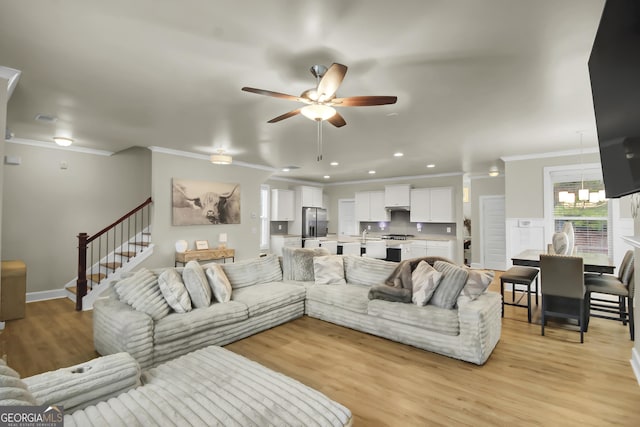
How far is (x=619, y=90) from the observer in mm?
1218

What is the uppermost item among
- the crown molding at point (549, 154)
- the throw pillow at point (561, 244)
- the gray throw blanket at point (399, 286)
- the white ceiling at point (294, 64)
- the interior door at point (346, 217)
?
the white ceiling at point (294, 64)

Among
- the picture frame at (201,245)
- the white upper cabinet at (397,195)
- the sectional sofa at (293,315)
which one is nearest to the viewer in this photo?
the sectional sofa at (293,315)

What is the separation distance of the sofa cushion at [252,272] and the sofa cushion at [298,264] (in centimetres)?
12

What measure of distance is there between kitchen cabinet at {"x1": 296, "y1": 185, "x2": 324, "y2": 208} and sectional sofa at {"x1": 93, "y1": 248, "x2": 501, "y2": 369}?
15.8 feet

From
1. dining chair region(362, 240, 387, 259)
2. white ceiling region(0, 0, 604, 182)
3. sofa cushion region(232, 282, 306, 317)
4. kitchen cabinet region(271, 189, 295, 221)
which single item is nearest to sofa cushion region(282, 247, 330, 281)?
sofa cushion region(232, 282, 306, 317)

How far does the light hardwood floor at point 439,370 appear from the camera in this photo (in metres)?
2.12

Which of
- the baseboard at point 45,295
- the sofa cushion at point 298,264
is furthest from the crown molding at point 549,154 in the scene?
the baseboard at point 45,295

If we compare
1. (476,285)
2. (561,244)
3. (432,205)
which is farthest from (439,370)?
(432,205)

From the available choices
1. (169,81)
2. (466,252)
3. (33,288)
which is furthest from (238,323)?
(466,252)

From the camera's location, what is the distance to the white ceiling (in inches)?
71.3

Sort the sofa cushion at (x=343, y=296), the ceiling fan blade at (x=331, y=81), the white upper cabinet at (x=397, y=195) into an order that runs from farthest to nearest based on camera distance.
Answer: the white upper cabinet at (x=397, y=195) → the sofa cushion at (x=343, y=296) → the ceiling fan blade at (x=331, y=81)

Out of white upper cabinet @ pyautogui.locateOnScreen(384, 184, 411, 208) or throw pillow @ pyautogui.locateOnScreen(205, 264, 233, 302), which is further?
white upper cabinet @ pyautogui.locateOnScreen(384, 184, 411, 208)

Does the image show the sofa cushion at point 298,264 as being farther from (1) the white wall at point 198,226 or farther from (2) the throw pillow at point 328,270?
(1) the white wall at point 198,226

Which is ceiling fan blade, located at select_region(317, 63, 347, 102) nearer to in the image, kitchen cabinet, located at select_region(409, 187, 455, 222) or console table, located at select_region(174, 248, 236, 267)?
console table, located at select_region(174, 248, 236, 267)
